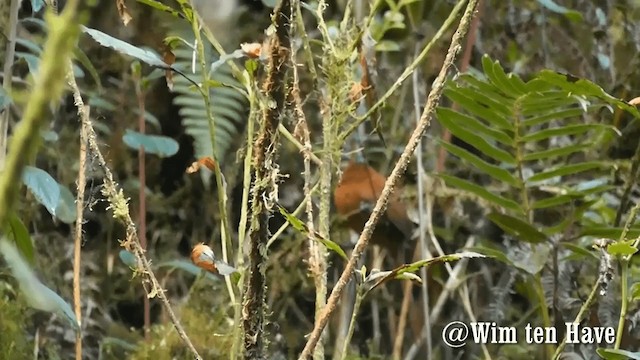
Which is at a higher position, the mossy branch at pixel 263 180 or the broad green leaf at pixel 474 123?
the broad green leaf at pixel 474 123

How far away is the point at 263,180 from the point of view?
21.2 inches

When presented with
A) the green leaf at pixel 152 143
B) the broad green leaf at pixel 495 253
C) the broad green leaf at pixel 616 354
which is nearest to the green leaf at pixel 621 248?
the broad green leaf at pixel 616 354

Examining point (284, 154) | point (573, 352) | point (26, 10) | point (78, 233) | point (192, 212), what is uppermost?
point (26, 10)

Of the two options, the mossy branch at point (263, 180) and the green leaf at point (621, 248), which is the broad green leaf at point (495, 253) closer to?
the green leaf at point (621, 248)

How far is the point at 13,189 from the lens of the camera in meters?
0.22

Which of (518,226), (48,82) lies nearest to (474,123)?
(518,226)

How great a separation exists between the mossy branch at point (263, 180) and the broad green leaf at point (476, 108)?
41 cm

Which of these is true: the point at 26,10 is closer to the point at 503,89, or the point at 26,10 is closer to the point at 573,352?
the point at 503,89

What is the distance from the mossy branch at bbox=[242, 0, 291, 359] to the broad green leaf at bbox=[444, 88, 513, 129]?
0.41 m

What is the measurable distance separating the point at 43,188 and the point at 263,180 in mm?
238

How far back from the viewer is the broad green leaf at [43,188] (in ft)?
2.10

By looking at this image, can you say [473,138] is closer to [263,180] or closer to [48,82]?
[263,180]

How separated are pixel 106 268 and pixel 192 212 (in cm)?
22

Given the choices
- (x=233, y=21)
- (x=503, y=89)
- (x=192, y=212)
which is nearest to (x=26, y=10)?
(x=233, y=21)
